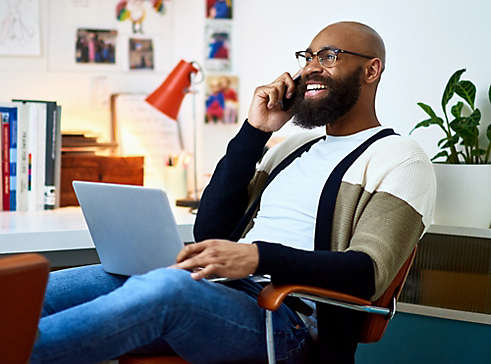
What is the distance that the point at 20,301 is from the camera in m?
1.06

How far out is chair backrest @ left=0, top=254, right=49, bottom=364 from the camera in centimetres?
103

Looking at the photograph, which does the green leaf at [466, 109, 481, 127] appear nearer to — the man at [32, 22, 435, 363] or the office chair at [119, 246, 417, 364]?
the man at [32, 22, 435, 363]

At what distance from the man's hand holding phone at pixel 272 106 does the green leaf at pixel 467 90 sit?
0.45m

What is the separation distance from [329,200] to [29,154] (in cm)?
128

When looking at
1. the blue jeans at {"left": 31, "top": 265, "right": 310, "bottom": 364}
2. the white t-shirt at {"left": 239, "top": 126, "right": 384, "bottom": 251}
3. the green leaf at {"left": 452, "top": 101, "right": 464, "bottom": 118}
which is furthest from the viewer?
the green leaf at {"left": 452, "top": 101, "right": 464, "bottom": 118}

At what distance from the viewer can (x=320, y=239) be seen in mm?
1687

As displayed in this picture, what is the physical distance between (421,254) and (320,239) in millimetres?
482

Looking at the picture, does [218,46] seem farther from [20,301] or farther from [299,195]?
[20,301]

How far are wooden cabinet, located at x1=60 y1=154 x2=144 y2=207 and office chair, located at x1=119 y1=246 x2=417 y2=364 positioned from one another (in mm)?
1155

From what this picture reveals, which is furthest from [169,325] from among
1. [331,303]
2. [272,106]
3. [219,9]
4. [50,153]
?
[219,9]

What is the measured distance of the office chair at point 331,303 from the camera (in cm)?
140

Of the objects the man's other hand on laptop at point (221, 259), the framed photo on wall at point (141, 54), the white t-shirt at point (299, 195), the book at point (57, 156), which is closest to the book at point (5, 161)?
the book at point (57, 156)

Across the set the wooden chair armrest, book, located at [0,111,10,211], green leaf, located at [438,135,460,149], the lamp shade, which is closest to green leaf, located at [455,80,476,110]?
green leaf, located at [438,135,460,149]

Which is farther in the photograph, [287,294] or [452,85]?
[452,85]
